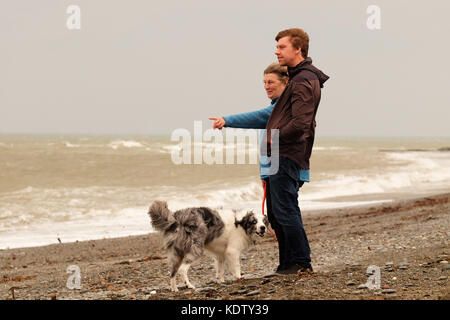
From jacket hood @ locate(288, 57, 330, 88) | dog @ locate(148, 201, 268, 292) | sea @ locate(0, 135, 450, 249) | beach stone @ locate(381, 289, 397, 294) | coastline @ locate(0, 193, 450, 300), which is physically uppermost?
jacket hood @ locate(288, 57, 330, 88)

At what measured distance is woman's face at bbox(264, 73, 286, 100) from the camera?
5754 millimetres

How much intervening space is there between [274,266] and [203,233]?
213 cm

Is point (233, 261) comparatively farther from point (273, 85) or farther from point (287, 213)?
point (273, 85)

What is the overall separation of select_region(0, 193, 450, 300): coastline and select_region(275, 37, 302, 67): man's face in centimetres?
226

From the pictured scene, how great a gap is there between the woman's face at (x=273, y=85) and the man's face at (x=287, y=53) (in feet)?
1.21

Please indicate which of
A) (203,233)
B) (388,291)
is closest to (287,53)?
(203,233)

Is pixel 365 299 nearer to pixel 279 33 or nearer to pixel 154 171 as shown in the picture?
pixel 279 33

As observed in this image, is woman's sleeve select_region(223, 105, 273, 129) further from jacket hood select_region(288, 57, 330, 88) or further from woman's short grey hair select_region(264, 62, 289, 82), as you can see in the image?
jacket hood select_region(288, 57, 330, 88)

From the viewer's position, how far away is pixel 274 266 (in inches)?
301

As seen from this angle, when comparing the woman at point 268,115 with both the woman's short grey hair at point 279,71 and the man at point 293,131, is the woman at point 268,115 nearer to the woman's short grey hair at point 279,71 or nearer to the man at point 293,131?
the woman's short grey hair at point 279,71

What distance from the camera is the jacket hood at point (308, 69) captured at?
5316 mm

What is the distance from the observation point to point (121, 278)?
7105mm

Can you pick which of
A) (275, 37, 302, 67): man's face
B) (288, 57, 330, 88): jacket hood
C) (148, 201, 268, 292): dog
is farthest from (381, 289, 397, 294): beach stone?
(275, 37, 302, 67): man's face
